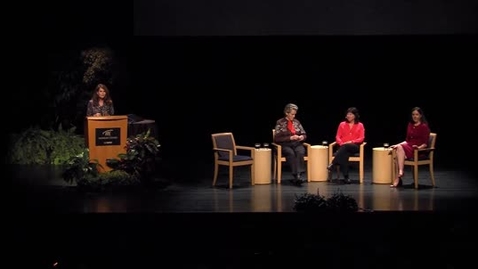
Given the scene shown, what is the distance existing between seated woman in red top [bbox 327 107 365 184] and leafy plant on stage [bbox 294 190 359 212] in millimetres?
2462

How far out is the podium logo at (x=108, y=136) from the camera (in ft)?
40.2

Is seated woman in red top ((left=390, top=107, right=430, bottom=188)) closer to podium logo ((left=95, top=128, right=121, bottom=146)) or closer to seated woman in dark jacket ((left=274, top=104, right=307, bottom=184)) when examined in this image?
seated woman in dark jacket ((left=274, top=104, right=307, bottom=184))

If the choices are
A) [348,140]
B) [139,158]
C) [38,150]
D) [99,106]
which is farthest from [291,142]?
[38,150]

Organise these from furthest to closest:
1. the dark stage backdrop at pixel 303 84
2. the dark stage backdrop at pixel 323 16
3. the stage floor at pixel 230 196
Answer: the dark stage backdrop at pixel 303 84
the dark stage backdrop at pixel 323 16
the stage floor at pixel 230 196

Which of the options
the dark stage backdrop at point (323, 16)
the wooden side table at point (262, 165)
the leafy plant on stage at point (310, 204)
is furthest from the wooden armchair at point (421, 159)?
the leafy plant on stage at point (310, 204)

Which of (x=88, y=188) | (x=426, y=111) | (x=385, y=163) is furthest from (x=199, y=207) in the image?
(x=426, y=111)

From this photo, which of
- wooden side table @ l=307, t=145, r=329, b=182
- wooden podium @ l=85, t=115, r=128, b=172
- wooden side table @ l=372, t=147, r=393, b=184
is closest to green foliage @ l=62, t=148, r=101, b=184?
wooden podium @ l=85, t=115, r=128, b=172

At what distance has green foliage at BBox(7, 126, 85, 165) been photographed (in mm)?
14375

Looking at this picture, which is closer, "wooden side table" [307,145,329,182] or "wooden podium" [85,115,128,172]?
"wooden podium" [85,115,128,172]

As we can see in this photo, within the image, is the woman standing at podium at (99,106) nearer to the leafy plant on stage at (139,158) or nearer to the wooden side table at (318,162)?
the leafy plant on stage at (139,158)

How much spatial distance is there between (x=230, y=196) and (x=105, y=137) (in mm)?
1914

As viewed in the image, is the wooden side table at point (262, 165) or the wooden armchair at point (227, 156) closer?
the wooden armchair at point (227, 156)

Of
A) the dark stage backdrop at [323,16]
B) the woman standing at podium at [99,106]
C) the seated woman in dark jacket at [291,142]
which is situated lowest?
the seated woman in dark jacket at [291,142]

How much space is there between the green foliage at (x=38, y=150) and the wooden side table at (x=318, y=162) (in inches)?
151
